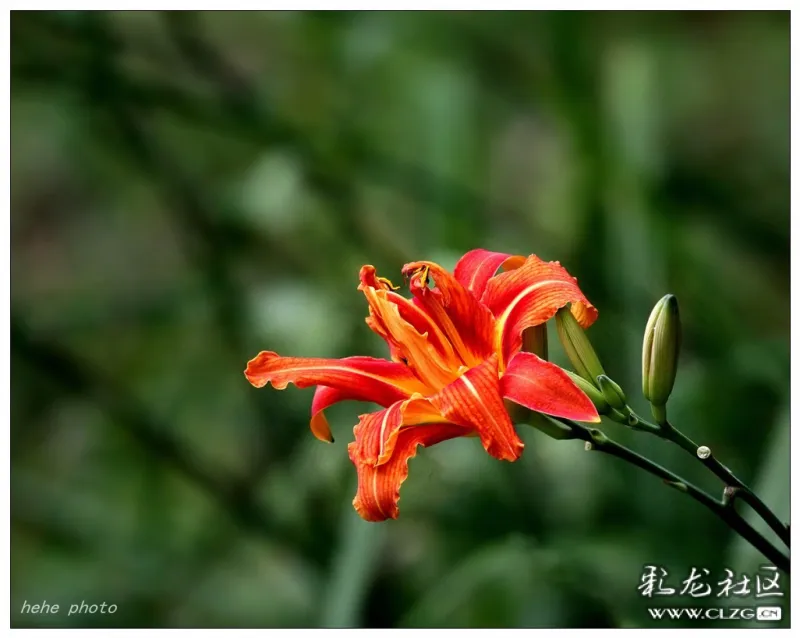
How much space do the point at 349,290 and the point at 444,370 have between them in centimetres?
74

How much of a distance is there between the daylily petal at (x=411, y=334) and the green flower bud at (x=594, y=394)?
0.28 feet

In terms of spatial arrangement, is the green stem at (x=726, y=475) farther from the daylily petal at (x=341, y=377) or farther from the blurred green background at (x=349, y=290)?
the blurred green background at (x=349, y=290)

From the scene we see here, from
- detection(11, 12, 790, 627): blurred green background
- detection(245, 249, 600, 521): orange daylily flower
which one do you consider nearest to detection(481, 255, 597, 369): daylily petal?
detection(245, 249, 600, 521): orange daylily flower

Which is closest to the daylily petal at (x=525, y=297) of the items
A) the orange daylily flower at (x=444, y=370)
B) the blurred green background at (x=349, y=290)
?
the orange daylily flower at (x=444, y=370)

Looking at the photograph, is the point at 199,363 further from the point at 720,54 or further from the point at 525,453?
the point at 720,54

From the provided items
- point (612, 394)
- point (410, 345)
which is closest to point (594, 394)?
point (612, 394)

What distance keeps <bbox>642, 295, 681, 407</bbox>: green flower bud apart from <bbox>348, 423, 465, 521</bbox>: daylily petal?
4.6 inches

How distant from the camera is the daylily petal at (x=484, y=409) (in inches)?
18.0

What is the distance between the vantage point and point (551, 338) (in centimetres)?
116

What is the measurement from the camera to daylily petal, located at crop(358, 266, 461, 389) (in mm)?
536

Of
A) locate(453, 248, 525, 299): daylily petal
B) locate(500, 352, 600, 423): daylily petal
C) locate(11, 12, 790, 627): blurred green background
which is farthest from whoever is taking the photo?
locate(11, 12, 790, 627): blurred green background

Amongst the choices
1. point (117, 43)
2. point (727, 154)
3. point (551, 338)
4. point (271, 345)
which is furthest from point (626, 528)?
point (117, 43)

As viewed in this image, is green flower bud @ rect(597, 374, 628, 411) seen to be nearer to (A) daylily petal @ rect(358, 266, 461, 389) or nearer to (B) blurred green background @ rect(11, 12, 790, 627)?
(A) daylily petal @ rect(358, 266, 461, 389)

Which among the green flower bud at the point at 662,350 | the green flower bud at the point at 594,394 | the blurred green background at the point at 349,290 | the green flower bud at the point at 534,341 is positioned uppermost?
the green flower bud at the point at 662,350
